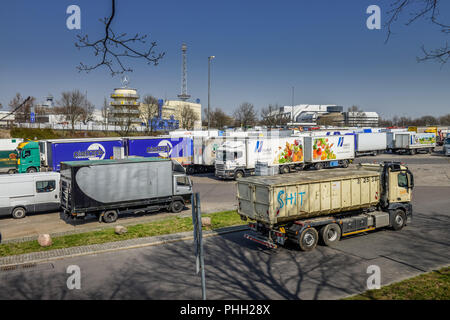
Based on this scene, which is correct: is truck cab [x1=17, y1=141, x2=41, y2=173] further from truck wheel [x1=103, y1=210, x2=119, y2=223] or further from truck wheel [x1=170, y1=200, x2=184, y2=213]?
truck wheel [x1=170, y1=200, x2=184, y2=213]

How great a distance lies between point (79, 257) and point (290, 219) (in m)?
7.31

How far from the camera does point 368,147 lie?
5166 cm

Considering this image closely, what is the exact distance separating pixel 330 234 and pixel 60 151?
23.4m

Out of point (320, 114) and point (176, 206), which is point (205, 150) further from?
point (320, 114)

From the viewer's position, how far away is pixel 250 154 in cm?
3247

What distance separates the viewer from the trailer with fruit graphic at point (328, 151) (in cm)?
3584

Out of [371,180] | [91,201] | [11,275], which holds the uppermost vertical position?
[371,180]

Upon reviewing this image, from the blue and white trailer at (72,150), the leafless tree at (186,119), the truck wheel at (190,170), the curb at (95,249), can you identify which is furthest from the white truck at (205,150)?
the leafless tree at (186,119)

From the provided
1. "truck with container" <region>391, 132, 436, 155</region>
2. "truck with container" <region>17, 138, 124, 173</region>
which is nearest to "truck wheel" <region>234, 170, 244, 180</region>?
"truck with container" <region>17, 138, 124, 173</region>

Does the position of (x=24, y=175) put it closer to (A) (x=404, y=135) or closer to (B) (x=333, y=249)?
(B) (x=333, y=249)

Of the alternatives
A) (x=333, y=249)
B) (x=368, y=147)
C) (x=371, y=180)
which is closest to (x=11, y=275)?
(x=333, y=249)

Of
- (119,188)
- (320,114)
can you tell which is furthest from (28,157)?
(320,114)

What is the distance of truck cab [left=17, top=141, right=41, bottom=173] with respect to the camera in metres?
34.6

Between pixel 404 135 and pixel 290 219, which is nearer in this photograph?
pixel 290 219
